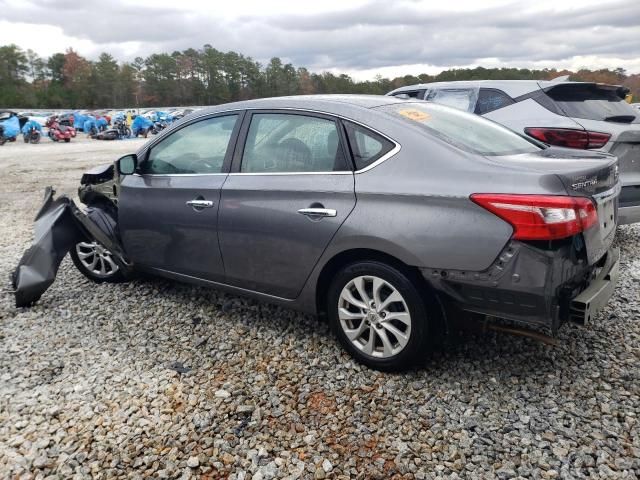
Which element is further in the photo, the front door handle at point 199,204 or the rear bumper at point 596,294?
the front door handle at point 199,204

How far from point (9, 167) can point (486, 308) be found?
16.8m

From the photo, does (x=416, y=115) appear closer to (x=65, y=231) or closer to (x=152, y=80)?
(x=65, y=231)

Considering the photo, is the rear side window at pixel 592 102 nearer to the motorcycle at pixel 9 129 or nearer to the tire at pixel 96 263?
→ the tire at pixel 96 263

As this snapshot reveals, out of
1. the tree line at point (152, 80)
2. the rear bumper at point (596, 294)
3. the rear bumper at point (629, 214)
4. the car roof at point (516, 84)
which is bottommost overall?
the rear bumper at point (596, 294)

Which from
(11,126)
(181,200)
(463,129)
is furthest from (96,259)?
(11,126)

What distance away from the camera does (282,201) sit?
3.10 metres

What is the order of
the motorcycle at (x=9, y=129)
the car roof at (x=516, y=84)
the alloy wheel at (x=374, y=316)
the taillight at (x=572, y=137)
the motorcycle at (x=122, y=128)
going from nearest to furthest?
the alloy wheel at (x=374, y=316) → the taillight at (x=572, y=137) → the car roof at (x=516, y=84) → the motorcycle at (x=9, y=129) → the motorcycle at (x=122, y=128)

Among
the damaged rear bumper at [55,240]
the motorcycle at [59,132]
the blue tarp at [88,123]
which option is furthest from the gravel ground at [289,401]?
the blue tarp at [88,123]

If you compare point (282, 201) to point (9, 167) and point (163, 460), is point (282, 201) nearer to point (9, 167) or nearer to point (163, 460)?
point (163, 460)

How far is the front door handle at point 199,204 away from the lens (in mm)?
3462

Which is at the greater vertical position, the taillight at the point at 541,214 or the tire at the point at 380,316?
the taillight at the point at 541,214

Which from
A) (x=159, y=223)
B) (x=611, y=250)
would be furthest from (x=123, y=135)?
(x=611, y=250)

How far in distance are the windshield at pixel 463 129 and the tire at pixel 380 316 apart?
2.77ft

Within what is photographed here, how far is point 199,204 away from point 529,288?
223 cm
